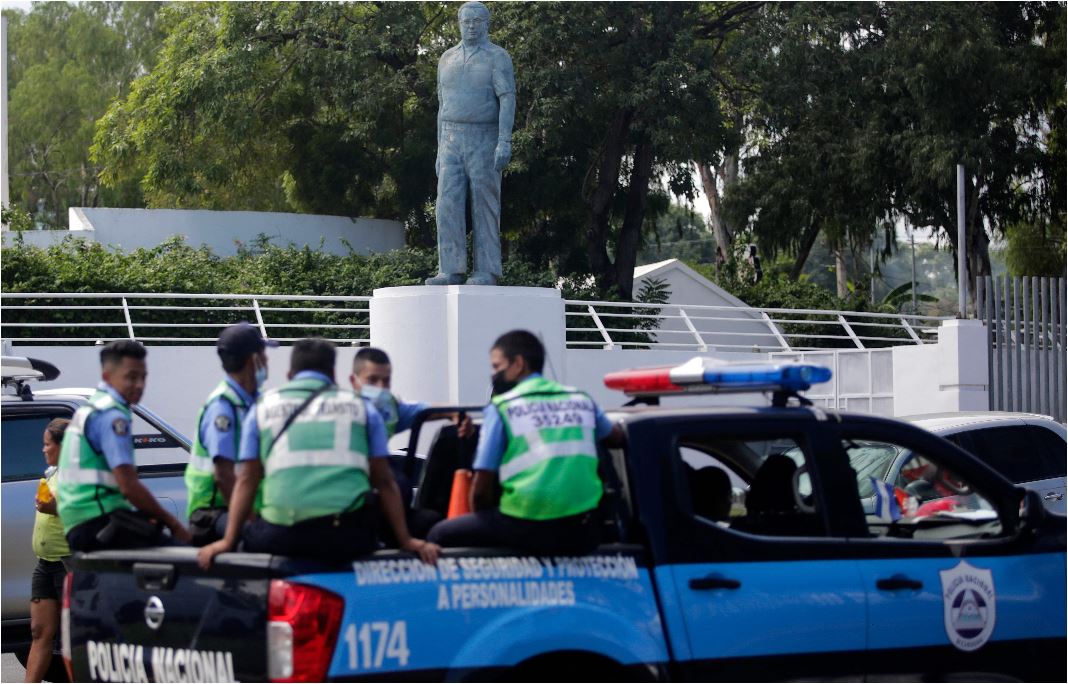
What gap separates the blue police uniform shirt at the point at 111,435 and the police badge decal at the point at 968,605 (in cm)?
314

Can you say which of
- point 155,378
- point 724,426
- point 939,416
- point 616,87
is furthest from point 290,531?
point 616,87

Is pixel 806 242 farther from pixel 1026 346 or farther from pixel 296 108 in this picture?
pixel 1026 346

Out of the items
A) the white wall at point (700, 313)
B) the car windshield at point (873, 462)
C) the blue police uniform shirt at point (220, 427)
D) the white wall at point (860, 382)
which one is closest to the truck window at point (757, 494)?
the blue police uniform shirt at point (220, 427)

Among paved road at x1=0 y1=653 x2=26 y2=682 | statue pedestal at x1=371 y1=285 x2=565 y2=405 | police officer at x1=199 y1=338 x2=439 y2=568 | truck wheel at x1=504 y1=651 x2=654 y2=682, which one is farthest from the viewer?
statue pedestal at x1=371 y1=285 x2=565 y2=405

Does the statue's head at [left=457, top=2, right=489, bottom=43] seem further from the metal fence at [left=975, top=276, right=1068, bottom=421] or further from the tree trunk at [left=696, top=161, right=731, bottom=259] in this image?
the tree trunk at [left=696, top=161, right=731, bottom=259]

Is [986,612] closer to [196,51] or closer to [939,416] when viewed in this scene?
[939,416]

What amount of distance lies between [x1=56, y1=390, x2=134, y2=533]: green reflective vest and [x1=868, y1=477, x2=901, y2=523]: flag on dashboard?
3.03 meters

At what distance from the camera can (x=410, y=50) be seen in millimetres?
26406

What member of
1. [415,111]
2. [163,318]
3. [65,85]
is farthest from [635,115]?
[65,85]

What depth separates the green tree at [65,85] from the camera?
149 ft

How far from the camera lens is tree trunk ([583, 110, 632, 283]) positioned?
26.5 metres

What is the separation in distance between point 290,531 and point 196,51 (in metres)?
24.4

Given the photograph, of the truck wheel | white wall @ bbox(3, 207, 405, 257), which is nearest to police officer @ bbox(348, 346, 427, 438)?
the truck wheel

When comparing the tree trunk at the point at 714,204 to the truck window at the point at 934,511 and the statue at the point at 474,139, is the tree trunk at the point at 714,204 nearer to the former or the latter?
the statue at the point at 474,139
